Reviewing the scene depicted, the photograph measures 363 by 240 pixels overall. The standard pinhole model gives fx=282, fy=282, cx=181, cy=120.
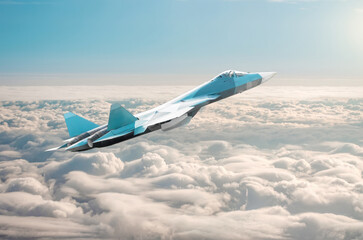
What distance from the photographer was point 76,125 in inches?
900

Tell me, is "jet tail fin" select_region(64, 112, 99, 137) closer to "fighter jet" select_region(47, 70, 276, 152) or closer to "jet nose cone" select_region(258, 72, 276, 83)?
"fighter jet" select_region(47, 70, 276, 152)

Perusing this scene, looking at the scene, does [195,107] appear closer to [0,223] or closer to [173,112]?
[173,112]

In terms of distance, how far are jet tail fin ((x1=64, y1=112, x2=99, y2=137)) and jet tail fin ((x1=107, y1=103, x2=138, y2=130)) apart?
3589 mm

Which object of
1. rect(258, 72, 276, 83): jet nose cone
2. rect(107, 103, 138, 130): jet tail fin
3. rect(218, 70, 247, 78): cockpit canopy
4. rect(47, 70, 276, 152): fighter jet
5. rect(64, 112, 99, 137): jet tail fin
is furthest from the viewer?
rect(258, 72, 276, 83): jet nose cone

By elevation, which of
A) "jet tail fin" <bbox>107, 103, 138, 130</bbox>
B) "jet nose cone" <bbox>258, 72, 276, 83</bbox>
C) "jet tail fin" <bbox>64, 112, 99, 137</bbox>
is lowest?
"jet tail fin" <bbox>64, 112, 99, 137</bbox>

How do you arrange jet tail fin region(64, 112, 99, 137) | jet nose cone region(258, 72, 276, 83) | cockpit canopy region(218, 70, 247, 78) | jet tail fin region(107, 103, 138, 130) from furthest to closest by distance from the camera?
jet nose cone region(258, 72, 276, 83) → cockpit canopy region(218, 70, 247, 78) → jet tail fin region(64, 112, 99, 137) → jet tail fin region(107, 103, 138, 130)

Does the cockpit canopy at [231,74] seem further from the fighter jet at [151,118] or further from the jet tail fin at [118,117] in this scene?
the jet tail fin at [118,117]

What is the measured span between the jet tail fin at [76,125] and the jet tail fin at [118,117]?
3589mm

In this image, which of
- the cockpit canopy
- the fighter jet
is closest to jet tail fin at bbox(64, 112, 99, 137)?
the fighter jet

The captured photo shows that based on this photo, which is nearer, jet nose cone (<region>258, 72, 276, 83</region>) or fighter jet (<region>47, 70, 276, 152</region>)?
fighter jet (<region>47, 70, 276, 152</region>)

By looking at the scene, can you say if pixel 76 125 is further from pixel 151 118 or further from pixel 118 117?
pixel 151 118

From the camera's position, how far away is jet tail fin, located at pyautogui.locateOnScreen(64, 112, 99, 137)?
893 inches

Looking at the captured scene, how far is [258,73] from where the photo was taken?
97.6 ft

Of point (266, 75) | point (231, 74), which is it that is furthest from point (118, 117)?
point (266, 75)
